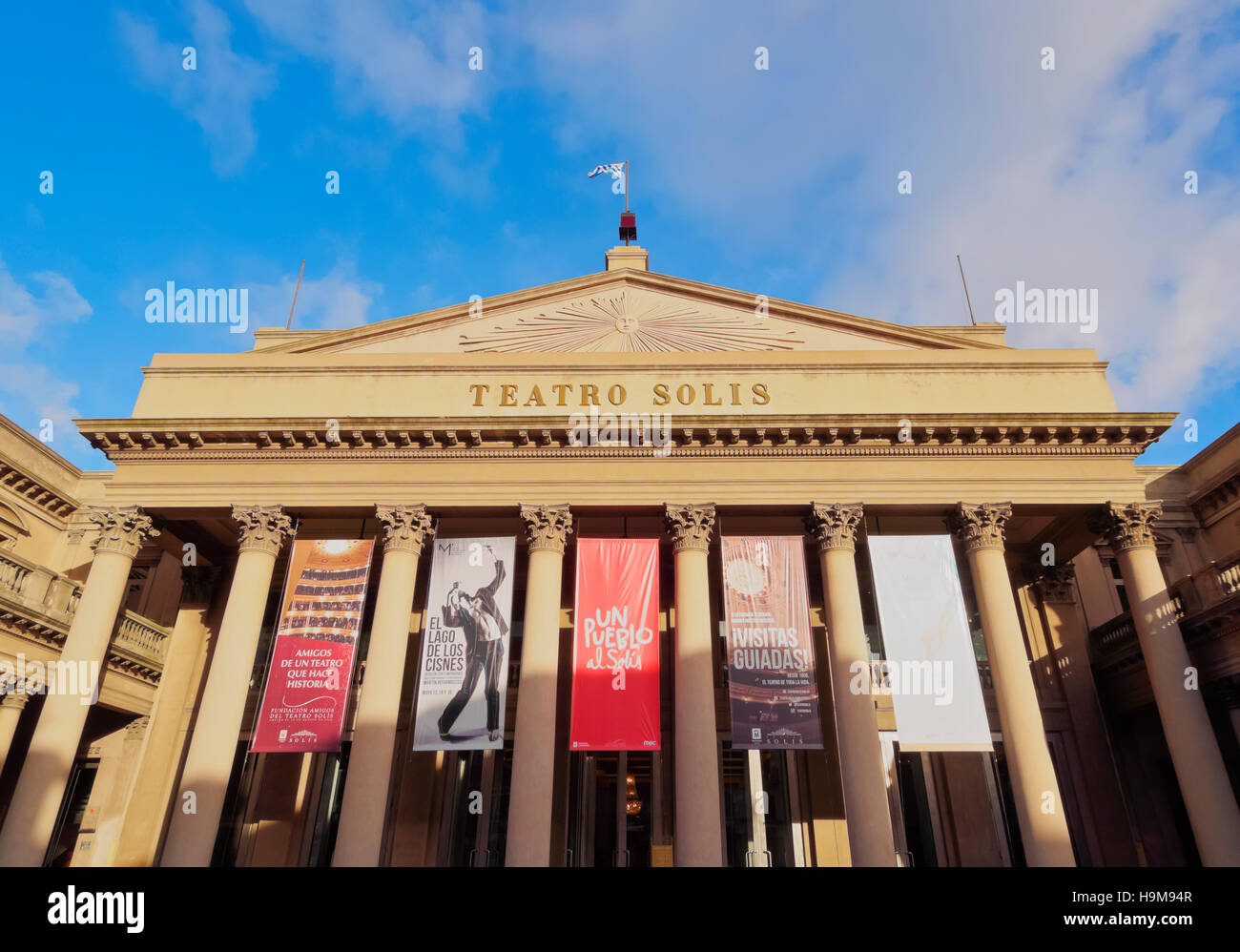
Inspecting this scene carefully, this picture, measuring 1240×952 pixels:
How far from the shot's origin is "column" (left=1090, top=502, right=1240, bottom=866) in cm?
1438

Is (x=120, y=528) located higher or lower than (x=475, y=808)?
higher

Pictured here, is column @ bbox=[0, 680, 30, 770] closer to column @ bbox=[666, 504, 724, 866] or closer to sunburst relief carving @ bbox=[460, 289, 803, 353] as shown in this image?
sunburst relief carving @ bbox=[460, 289, 803, 353]

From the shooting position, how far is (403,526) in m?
17.5

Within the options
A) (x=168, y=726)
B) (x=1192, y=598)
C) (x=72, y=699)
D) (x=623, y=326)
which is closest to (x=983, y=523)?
(x=1192, y=598)

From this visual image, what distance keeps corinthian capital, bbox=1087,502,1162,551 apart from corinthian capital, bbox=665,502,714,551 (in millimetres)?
8835

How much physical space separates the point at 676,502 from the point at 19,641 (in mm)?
14914

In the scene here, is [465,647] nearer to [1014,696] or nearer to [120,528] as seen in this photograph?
[120,528]

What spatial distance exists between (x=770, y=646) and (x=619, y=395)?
7.25m

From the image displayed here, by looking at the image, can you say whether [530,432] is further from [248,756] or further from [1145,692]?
[1145,692]

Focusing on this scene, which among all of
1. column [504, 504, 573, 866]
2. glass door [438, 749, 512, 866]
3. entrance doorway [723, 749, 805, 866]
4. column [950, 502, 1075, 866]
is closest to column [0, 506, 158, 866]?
glass door [438, 749, 512, 866]

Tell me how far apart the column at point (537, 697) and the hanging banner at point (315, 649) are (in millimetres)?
3585
